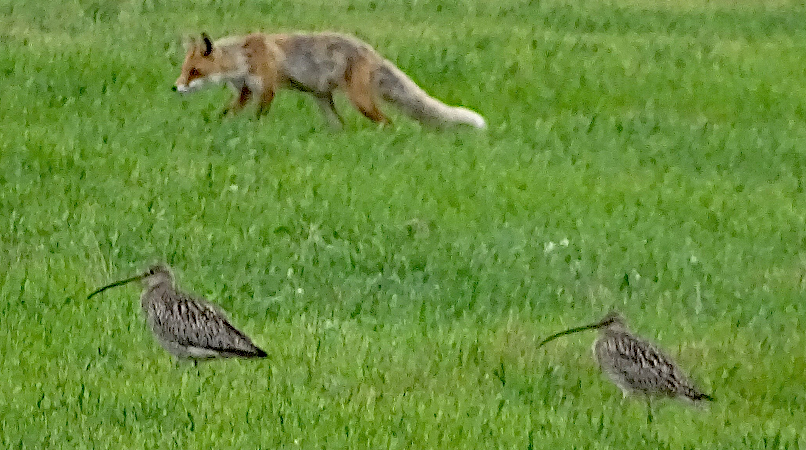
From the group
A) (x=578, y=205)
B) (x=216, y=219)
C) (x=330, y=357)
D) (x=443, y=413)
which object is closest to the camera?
(x=443, y=413)

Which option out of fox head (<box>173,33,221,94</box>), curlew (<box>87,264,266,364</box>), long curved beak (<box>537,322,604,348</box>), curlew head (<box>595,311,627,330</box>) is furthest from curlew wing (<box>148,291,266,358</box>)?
fox head (<box>173,33,221,94</box>)

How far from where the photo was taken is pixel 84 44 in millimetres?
17953

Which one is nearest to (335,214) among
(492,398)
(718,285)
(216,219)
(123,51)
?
(216,219)

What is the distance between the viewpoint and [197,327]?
7.67m

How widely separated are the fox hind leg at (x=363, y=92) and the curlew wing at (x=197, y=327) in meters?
7.37

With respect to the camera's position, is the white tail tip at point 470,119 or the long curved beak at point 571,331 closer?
the long curved beak at point 571,331

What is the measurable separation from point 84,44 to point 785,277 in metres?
9.64

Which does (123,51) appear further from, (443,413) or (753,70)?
(443,413)

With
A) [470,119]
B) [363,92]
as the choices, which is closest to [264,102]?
[363,92]

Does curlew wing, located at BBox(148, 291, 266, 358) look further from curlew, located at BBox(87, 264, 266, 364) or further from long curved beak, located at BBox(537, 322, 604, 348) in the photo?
long curved beak, located at BBox(537, 322, 604, 348)

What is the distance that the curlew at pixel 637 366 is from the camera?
7.39 meters

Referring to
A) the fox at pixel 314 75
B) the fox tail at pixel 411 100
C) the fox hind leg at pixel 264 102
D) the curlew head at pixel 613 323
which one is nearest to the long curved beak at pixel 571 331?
the curlew head at pixel 613 323

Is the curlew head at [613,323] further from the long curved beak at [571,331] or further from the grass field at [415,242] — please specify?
the grass field at [415,242]

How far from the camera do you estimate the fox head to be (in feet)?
50.9
